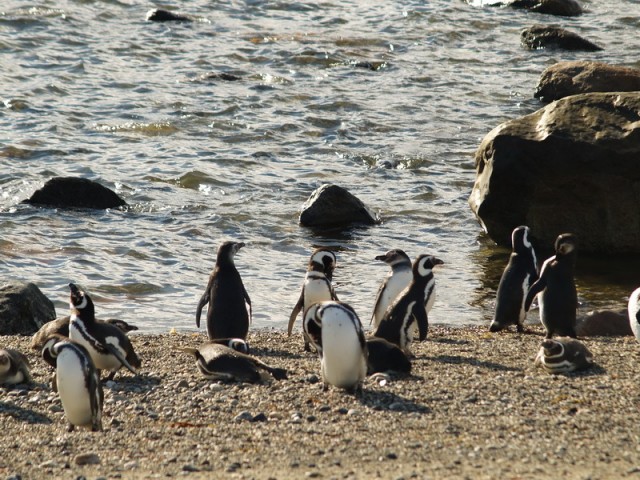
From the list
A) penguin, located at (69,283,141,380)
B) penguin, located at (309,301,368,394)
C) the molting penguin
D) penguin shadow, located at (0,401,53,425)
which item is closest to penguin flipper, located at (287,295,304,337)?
penguin, located at (69,283,141,380)

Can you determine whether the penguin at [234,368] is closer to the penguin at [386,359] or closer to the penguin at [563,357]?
the penguin at [386,359]

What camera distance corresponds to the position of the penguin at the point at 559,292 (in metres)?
9.95

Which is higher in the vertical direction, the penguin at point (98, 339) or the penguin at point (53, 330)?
the penguin at point (98, 339)

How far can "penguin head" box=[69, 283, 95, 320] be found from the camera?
8.52 meters

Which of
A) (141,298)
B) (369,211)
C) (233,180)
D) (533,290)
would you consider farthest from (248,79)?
(533,290)

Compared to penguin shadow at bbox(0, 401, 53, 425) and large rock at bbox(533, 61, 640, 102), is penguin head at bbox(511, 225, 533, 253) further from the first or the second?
large rock at bbox(533, 61, 640, 102)

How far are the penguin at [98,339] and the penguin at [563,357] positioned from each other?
3.05m

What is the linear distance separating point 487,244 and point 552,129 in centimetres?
192

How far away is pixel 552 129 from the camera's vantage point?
13.1 metres

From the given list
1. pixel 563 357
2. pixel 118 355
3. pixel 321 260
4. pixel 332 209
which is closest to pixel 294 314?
pixel 321 260

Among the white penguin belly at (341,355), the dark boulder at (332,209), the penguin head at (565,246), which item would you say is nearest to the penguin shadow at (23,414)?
the white penguin belly at (341,355)

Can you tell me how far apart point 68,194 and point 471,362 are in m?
8.04

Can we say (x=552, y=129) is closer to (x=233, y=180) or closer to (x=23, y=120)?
(x=233, y=180)

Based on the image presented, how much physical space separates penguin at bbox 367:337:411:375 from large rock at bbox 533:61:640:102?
510 inches
